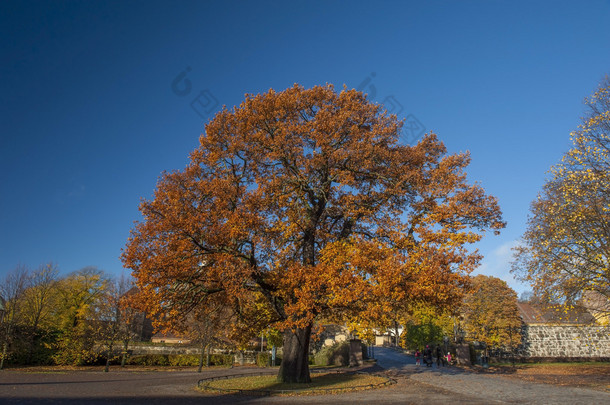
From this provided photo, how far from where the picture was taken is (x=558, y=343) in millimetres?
33344

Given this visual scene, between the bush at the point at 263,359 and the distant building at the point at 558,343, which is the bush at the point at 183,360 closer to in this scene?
the bush at the point at 263,359

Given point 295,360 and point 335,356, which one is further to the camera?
point 335,356

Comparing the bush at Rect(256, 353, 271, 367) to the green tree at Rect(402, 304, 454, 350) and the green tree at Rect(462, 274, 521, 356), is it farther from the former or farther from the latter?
the green tree at Rect(462, 274, 521, 356)

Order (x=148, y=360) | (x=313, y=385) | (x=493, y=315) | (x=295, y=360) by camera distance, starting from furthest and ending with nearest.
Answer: (x=148, y=360), (x=493, y=315), (x=295, y=360), (x=313, y=385)

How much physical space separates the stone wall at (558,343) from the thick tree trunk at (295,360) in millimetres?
26576

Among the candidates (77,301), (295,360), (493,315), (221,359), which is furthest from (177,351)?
(493,315)

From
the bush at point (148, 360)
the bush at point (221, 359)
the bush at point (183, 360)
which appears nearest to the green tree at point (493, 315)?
the bush at point (221, 359)

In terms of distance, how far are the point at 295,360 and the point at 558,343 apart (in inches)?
1137

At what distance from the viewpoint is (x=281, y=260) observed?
18.0 metres

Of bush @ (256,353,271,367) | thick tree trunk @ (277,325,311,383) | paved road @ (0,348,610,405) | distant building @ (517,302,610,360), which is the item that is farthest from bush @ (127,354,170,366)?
distant building @ (517,302,610,360)

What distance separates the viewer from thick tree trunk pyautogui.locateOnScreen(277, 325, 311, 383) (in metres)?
17.5

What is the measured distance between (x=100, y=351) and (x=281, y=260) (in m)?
25.9

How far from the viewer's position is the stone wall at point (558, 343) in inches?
1275

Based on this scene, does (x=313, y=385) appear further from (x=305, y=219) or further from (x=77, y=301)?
(x=77, y=301)
